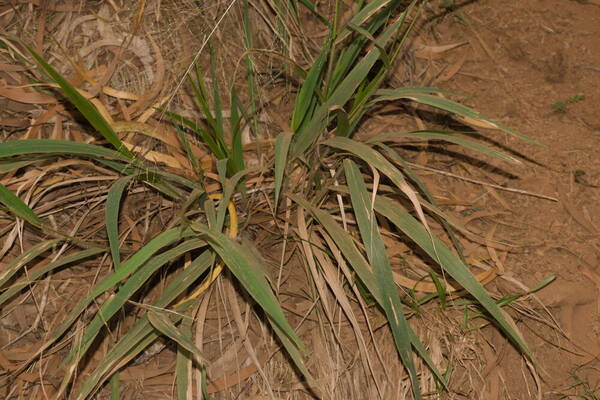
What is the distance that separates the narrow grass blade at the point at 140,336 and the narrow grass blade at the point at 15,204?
0.27 m

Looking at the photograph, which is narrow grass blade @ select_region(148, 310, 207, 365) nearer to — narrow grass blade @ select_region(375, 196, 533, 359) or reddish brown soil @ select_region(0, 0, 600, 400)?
reddish brown soil @ select_region(0, 0, 600, 400)

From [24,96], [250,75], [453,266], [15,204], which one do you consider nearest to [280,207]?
[250,75]

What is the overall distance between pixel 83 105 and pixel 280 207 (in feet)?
1.48

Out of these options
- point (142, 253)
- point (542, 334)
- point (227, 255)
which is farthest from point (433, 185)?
point (142, 253)

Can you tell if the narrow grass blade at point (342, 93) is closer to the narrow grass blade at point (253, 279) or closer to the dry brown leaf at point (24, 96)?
the narrow grass blade at point (253, 279)

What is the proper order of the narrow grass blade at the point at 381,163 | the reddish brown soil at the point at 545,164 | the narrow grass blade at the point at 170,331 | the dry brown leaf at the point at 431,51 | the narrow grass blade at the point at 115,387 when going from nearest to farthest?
1. the narrow grass blade at the point at 170,331
2. the narrow grass blade at the point at 381,163
3. the narrow grass blade at the point at 115,387
4. the reddish brown soil at the point at 545,164
5. the dry brown leaf at the point at 431,51

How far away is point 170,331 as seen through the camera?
1.06 metres

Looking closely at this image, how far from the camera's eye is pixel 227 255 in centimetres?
111

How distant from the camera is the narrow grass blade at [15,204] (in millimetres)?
1141

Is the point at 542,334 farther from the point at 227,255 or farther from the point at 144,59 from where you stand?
the point at 144,59

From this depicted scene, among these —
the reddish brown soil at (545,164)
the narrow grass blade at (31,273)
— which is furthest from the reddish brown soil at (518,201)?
the narrow grass blade at (31,273)

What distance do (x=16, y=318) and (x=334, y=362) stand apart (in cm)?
67

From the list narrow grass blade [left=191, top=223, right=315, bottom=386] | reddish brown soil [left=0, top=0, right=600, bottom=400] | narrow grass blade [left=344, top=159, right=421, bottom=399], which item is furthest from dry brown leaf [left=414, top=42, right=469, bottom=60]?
narrow grass blade [left=191, top=223, right=315, bottom=386]

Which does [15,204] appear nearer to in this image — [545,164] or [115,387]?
[115,387]
